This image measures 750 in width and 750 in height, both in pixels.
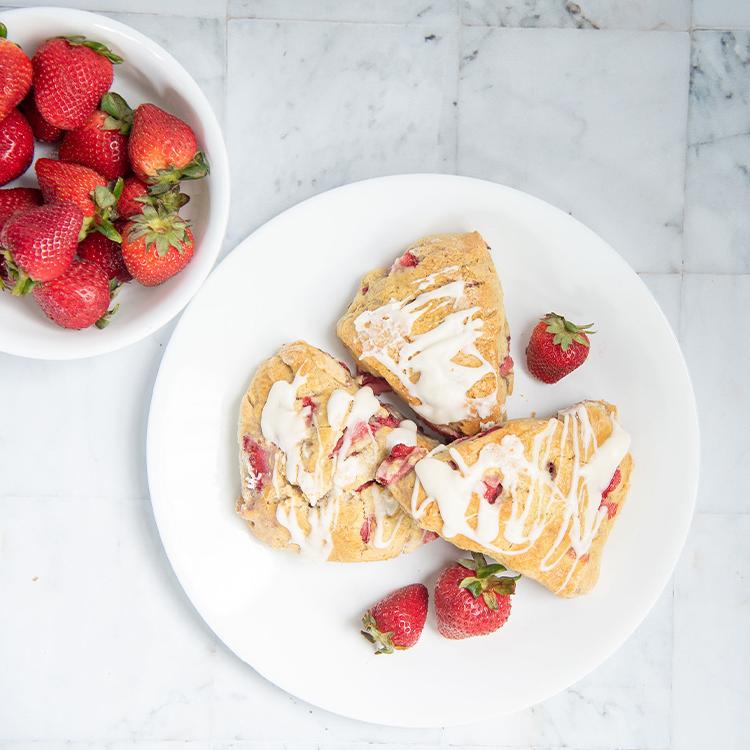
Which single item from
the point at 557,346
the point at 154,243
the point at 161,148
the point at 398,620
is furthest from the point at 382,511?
the point at 161,148

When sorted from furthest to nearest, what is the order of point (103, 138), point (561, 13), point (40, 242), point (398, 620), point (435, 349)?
point (561, 13)
point (398, 620)
point (435, 349)
point (103, 138)
point (40, 242)

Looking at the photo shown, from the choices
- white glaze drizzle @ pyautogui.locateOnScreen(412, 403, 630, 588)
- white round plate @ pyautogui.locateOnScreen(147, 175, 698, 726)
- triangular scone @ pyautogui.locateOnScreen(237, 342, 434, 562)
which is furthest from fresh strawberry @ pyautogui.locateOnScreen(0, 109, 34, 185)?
white glaze drizzle @ pyautogui.locateOnScreen(412, 403, 630, 588)

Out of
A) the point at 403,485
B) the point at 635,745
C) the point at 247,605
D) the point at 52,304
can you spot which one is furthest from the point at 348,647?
the point at 52,304

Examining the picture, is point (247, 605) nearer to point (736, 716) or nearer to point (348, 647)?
point (348, 647)

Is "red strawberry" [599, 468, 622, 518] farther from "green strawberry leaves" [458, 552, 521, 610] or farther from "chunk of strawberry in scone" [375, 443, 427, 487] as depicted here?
"chunk of strawberry in scone" [375, 443, 427, 487]

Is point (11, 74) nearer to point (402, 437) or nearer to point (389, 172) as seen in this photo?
point (389, 172)

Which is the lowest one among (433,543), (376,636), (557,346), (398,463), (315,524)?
(376,636)

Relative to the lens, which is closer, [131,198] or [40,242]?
[40,242]

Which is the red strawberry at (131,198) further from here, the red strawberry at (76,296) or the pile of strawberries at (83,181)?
the red strawberry at (76,296)
